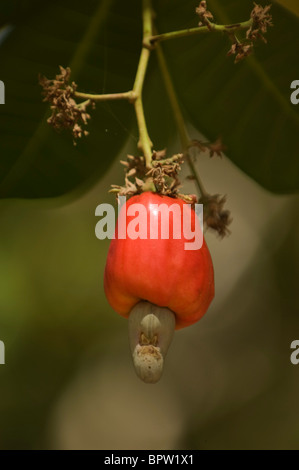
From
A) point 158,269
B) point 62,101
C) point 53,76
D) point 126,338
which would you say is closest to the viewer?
point 158,269

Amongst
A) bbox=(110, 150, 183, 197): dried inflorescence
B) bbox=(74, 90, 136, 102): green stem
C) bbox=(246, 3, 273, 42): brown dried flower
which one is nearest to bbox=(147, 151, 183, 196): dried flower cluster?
bbox=(110, 150, 183, 197): dried inflorescence

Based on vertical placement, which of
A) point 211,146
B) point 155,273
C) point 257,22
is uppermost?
point 257,22

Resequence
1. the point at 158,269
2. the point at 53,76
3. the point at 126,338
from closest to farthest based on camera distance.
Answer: the point at 158,269
the point at 53,76
the point at 126,338

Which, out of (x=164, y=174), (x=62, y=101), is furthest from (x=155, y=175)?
(x=62, y=101)

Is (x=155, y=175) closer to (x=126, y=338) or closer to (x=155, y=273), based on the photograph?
(x=155, y=273)

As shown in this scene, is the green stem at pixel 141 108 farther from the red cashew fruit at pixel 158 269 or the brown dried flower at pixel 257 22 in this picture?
the brown dried flower at pixel 257 22

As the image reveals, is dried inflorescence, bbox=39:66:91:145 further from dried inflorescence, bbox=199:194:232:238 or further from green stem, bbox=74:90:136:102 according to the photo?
dried inflorescence, bbox=199:194:232:238

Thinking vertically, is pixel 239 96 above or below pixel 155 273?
above

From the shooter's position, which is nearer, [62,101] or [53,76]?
[62,101]
